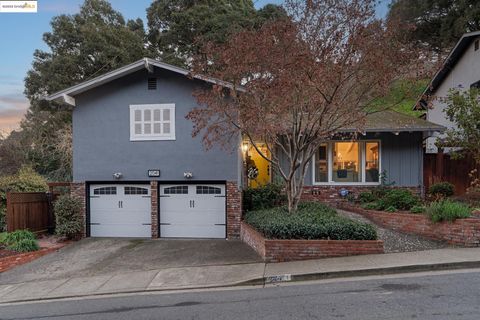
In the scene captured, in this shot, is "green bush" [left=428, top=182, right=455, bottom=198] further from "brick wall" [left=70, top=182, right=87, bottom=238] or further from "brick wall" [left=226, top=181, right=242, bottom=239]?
"brick wall" [left=70, top=182, right=87, bottom=238]

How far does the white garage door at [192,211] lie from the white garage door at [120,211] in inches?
23.9

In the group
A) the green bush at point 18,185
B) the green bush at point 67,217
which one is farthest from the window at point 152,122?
the green bush at point 18,185

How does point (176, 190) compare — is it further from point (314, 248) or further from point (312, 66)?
point (312, 66)

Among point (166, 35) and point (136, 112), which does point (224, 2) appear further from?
point (136, 112)

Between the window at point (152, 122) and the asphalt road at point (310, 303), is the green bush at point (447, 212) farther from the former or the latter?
the window at point (152, 122)

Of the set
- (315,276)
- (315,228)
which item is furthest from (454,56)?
(315,276)

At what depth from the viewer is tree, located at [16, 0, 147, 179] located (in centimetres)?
2822

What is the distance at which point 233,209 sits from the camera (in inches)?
510

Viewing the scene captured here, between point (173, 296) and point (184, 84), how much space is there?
772cm

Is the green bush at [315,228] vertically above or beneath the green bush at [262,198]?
beneath

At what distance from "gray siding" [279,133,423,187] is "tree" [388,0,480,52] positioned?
45.1 feet

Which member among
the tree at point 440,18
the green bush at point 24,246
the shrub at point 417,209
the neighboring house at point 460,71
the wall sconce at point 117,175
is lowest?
the green bush at point 24,246

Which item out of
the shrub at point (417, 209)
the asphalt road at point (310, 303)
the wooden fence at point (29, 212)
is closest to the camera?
the asphalt road at point (310, 303)

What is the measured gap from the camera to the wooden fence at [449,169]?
15764 mm
